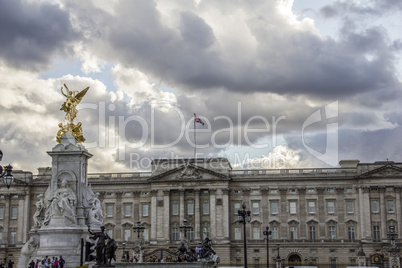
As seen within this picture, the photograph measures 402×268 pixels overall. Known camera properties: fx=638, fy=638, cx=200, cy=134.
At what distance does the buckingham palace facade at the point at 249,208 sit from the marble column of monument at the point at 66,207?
5790 centimetres

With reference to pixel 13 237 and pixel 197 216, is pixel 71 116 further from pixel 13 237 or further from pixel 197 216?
pixel 13 237

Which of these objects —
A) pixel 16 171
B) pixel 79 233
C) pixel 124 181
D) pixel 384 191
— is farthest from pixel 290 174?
pixel 79 233

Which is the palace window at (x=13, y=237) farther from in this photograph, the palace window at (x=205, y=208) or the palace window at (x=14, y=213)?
the palace window at (x=205, y=208)

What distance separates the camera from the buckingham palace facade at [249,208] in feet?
350

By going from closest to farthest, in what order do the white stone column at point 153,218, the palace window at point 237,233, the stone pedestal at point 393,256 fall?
1. the stone pedestal at point 393,256
2. the white stone column at point 153,218
3. the palace window at point 237,233

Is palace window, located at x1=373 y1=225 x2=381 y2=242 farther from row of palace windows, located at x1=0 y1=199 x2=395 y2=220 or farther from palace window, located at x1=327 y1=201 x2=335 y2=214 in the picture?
palace window, located at x1=327 y1=201 x2=335 y2=214

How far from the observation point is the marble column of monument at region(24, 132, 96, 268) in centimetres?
4809

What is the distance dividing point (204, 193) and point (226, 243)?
974 cm

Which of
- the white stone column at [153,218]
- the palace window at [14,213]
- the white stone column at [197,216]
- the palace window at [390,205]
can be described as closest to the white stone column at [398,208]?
the palace window at [390,205]

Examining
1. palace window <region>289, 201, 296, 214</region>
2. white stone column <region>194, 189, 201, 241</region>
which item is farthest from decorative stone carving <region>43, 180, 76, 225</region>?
palace window <region>289, 201, 296, 214</region>

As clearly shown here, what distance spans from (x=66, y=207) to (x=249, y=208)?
65.7 metres

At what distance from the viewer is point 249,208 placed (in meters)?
111

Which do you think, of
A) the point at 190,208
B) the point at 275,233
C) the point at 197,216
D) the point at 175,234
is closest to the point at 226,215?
the point at 197,216

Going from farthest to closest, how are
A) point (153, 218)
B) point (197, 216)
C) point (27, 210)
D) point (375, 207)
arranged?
point (27, 210) → point (153, 218) → point (197, 216) → point (375, 207)
